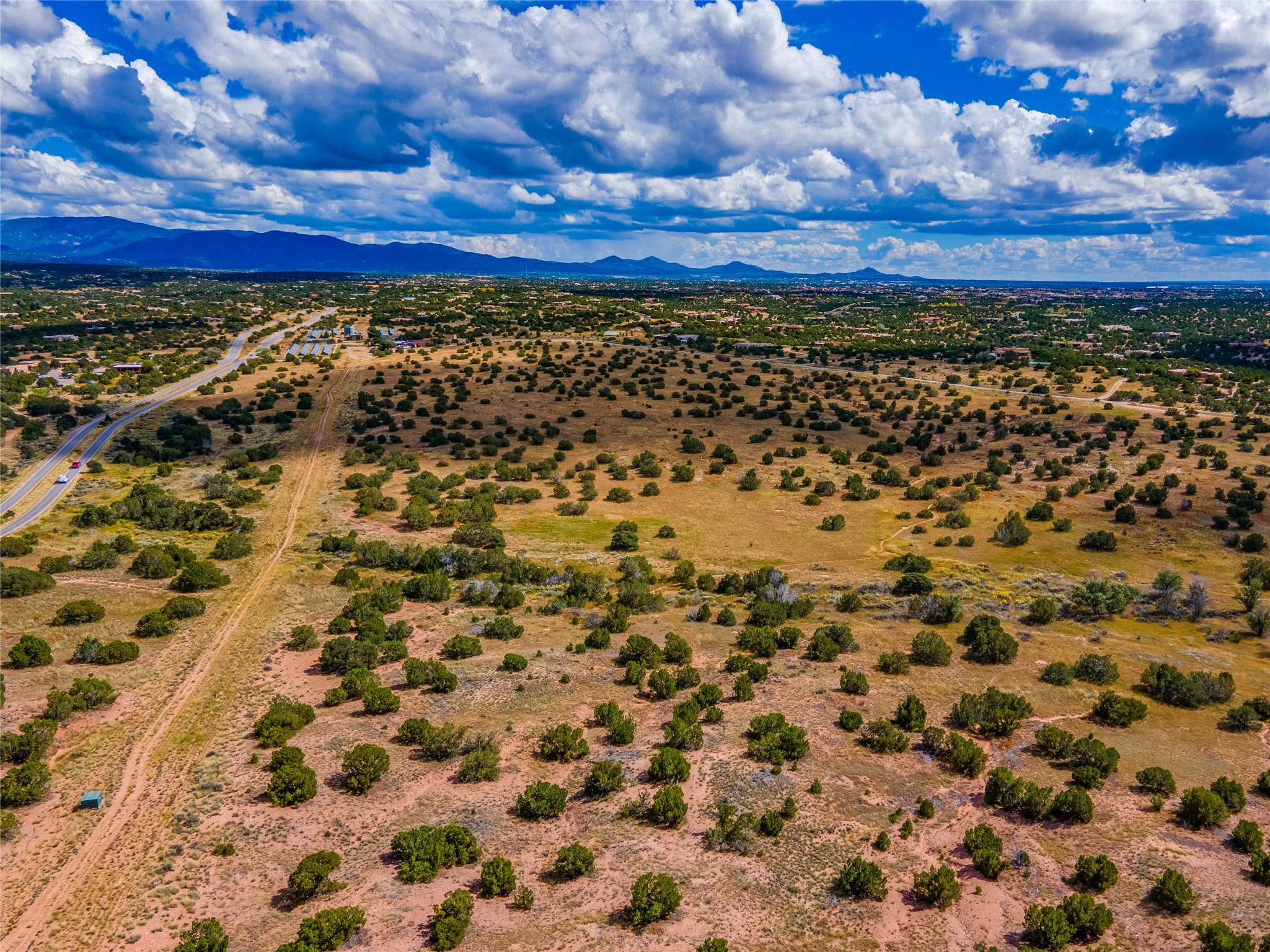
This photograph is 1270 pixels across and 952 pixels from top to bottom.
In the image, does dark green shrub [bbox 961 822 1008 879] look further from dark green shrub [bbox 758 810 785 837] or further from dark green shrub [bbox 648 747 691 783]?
dark green shrub [bbox 648 747 691 783]

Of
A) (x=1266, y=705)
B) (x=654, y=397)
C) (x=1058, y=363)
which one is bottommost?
(x=1266, y=705)

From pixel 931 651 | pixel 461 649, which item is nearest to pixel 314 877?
pixel 461 649

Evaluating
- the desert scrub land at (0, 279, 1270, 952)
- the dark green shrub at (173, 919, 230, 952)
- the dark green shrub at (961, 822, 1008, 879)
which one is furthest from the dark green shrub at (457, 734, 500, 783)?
the dark green shrub at (961, 822, 1008, 879)

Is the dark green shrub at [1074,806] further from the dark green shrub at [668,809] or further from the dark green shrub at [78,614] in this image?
the dark green shrub at [78,614]

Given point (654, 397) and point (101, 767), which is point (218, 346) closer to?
point (654, 397)

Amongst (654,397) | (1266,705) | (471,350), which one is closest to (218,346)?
(471,350)

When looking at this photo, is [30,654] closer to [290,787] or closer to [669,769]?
[290,787]

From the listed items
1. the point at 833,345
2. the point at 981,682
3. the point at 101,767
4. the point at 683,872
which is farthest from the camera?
the point at 833,345
